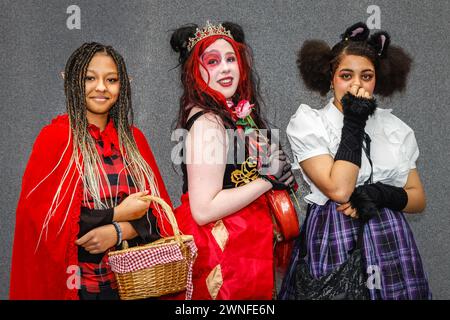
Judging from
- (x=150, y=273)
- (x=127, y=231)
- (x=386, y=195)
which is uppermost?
(x=386, y=195)

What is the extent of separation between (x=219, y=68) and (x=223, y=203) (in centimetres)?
55

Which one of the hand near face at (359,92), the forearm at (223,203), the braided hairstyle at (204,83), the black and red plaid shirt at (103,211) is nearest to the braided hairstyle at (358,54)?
the hand near face at (359,92)

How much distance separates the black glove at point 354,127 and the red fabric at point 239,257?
394 mm

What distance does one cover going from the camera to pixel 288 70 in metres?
3.16

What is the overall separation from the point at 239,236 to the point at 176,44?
83 cm

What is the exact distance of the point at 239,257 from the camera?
7.02 feet

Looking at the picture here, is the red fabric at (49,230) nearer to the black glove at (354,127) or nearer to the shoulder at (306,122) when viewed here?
the shoulder at (306,122)

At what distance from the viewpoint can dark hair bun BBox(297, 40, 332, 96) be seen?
2.40 meters

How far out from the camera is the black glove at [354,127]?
213 centimetres

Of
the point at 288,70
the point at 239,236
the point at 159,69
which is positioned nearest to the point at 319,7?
the point at 288,70

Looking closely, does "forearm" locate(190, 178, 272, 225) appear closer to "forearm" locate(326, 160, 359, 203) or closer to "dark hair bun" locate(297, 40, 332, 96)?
"forearm" locate(326, 160, 359, 203)

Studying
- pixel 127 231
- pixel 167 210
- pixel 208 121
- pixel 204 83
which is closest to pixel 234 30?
pixel 204 83

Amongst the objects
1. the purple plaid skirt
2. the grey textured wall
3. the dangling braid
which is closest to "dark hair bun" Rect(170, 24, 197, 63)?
the dangling braid

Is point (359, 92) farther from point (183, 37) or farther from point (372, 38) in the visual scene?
point (183, 37)
